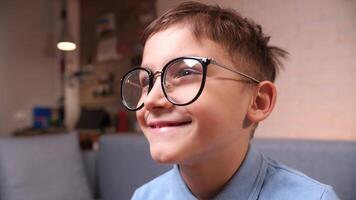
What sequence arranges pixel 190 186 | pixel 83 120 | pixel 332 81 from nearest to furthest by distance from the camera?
pixel 190 186 < pixel 332 81 < pixel 83 120

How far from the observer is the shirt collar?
58cm

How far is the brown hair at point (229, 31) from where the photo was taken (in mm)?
577

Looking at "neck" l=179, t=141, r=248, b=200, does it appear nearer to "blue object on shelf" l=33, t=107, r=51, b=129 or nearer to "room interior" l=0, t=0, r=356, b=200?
"room interior" l=0, t=0, r=356, b=200

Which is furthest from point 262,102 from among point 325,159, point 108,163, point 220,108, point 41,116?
point 41,116

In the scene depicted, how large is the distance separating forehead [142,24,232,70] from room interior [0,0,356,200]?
0.34 metres

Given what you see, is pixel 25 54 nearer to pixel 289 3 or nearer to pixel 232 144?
pixel 289 3

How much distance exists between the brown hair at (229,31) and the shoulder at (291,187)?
0.18m

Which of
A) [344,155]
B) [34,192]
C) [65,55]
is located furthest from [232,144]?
[65,55]

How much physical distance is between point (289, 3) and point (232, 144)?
0.67 metres

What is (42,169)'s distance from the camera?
168cm

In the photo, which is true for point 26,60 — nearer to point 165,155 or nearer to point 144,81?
point 144,81

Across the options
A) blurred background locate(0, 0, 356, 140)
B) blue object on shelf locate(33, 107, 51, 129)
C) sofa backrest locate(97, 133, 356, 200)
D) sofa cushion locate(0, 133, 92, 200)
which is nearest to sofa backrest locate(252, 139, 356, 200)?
sofa backrest locate(97, 133, 356, 200)

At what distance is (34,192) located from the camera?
162 centimetres

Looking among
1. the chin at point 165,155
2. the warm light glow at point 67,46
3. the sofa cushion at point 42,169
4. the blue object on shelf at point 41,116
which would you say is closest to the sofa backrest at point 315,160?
the sofa cushion at point 42,169
